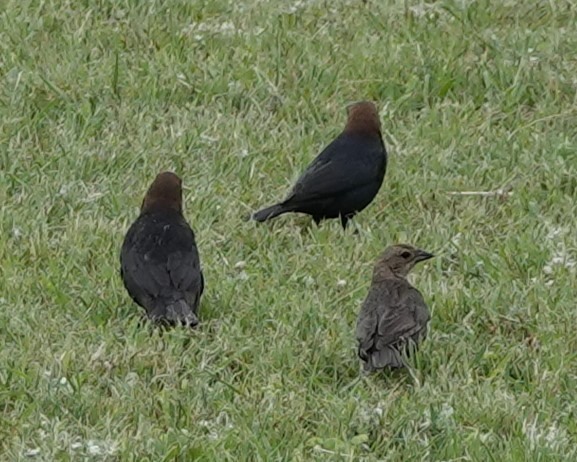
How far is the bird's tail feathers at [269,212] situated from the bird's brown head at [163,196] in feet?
2.20

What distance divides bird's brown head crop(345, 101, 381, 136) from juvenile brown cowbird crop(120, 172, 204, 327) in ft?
4.55

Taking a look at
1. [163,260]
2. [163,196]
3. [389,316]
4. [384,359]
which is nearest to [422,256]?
[389,316]

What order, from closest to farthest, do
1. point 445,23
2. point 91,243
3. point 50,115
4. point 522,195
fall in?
point 91,243 < point 522,195 < point 50,115 < point 445,23

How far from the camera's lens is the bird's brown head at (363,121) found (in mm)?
9609

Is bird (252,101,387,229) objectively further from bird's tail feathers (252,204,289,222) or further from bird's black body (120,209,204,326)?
bird's black body (120,209,204,326)

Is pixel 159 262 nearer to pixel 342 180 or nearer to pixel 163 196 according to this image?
pixel 163 196

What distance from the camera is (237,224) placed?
9.10m

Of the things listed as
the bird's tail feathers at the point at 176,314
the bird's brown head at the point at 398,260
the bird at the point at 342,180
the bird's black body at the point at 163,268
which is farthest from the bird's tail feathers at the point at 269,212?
the bird's tail feathers at the point at 176,314

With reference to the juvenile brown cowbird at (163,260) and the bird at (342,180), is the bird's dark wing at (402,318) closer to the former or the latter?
the juvenile brown cowbird at (163,260)

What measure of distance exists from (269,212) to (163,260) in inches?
48.9

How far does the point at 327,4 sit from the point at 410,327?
15.9ft

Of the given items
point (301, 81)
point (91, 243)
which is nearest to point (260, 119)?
point (301, 81)

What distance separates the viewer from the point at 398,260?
798 centimetres

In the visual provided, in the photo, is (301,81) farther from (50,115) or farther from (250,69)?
(50,115)
